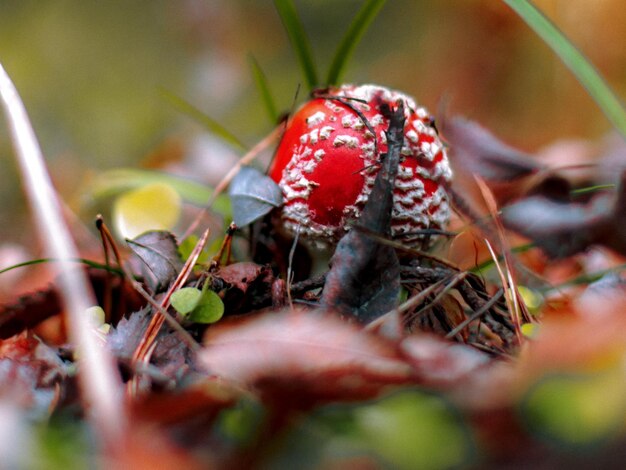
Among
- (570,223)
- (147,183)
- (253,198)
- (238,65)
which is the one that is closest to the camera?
(253,198)

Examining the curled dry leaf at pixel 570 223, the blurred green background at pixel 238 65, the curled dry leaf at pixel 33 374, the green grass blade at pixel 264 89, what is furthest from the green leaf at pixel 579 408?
the blurred green background at pixel 238 65

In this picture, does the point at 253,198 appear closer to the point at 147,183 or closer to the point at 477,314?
the point at 477,314

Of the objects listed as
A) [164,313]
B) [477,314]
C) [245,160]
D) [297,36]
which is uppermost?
[297,36]

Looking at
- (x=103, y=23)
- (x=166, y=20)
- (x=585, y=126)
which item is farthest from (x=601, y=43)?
(x=103, y=23)

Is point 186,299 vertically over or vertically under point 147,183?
under

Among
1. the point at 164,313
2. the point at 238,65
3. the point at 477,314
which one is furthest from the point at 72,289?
the point at 238,65

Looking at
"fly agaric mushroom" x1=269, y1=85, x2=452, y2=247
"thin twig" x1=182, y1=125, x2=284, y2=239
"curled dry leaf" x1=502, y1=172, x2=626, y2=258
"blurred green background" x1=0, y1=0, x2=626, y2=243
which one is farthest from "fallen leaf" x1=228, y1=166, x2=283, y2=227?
"blurred green background" x1=0, y1=0, x2=626, y2=243

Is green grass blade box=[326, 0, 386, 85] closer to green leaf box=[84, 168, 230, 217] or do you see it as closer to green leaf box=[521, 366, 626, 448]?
green leaf box=[84, 168, 230, 217]

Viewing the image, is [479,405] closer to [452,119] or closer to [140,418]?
[140,418]

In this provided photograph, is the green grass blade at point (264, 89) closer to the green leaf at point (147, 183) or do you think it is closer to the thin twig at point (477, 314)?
the green leaf at point (147, 183)
